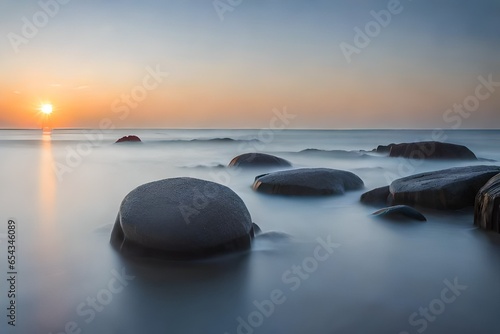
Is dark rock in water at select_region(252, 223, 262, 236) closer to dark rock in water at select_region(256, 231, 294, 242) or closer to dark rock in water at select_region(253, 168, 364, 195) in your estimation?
dark rock in water at select_region(256, 231, 294, 242)

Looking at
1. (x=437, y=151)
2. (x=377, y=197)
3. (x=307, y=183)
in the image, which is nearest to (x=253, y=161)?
(x=307, y=183)

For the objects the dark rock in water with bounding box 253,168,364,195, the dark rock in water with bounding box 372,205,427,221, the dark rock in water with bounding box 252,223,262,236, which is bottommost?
the dark rock in water with bounding box 372,205,427,221

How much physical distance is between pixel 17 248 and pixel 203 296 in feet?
7.77

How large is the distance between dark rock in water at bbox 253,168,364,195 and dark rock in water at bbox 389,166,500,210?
1.05m

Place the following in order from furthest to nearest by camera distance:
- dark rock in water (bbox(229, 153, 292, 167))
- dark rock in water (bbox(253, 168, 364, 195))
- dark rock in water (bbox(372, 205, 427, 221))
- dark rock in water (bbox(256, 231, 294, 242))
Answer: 1. dark rock in water (bbox(229, 153, 292, 167))
2. dark rock in water (bbox(253, 168, 364, 195))
3. dark rock in water (bbox(372, 205, 427, 221))
4. dark rock in water (bbox(256, 231, 294, 242))

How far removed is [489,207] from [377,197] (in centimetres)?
192

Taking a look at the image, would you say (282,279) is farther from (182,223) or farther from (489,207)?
(489,207)

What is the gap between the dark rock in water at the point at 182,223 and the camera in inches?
135

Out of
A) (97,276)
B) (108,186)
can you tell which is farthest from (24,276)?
(108,186)

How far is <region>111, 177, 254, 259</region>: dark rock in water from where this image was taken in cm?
343

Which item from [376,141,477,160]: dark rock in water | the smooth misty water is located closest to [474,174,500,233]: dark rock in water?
the smooth misty water

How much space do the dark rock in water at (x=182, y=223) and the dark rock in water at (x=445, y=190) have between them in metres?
2.69

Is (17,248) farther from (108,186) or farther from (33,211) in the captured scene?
(108,186)

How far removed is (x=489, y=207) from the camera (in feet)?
14.2
